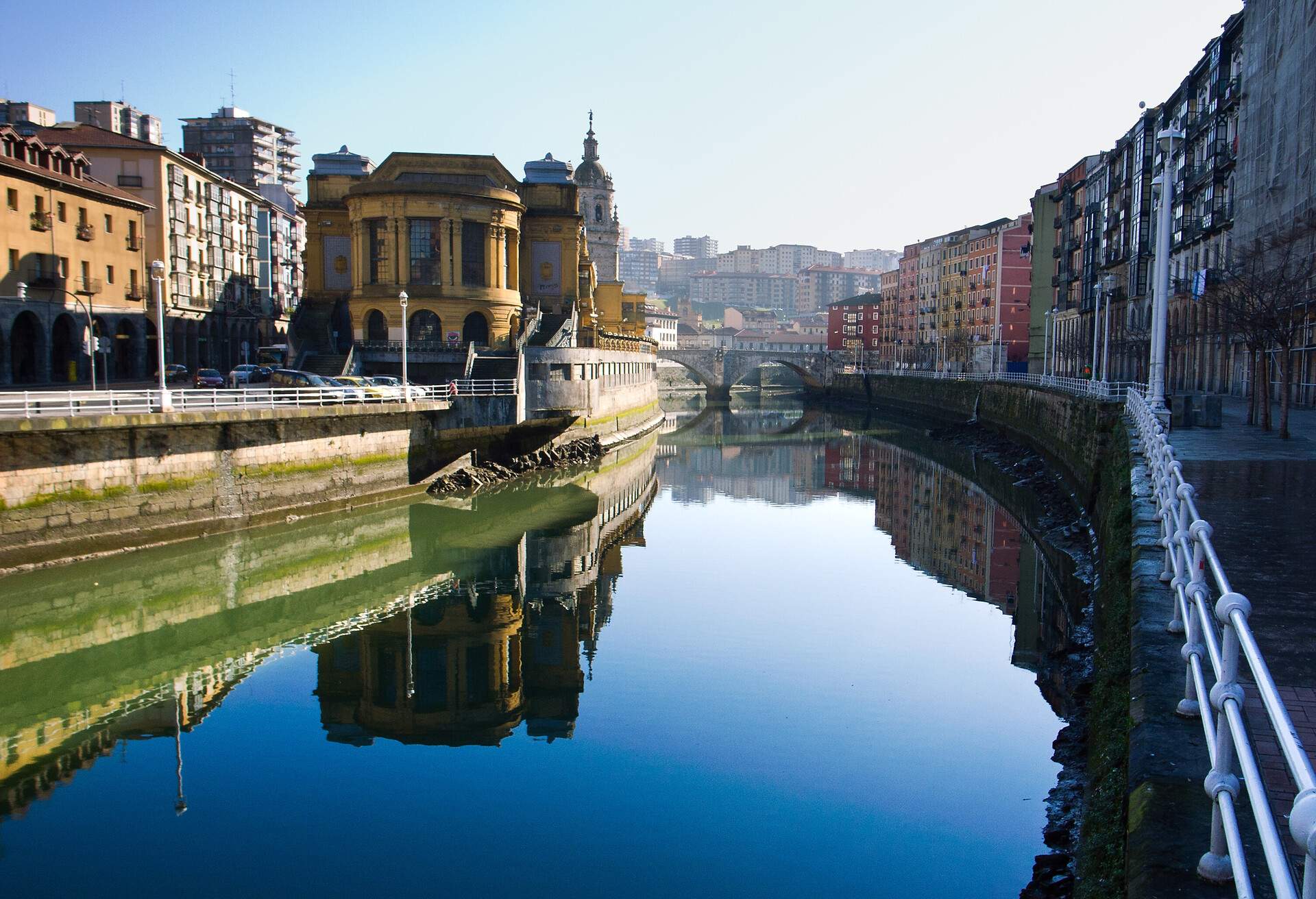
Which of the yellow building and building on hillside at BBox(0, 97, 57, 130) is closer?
the yellow building

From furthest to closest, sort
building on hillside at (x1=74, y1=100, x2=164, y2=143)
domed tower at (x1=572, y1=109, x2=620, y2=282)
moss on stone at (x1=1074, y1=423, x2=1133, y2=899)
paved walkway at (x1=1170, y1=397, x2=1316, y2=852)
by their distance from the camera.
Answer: domed tower at (x1=572, y1=109, x2=620, y2=282) < building on hillside at (x1=74, y1=100, x2=164, y2=143) < moss on stone at (x1=1074, y1=423, x2=1133, y2=899) < paved walkway at (x1=1170, y1=397, x2=1316, y2=852)

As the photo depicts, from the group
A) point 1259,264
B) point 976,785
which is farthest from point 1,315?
point 1259,264

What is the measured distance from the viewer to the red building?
139m

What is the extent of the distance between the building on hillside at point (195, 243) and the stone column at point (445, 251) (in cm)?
1313

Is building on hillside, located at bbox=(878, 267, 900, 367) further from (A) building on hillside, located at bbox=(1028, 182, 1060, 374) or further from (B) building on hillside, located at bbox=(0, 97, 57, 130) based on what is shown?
(B) building on hillside, located at bbox=(0, 97, 57, 130)

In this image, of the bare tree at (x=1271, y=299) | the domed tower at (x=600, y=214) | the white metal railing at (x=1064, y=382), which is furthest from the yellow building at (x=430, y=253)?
the domed tower at (x=600, y=214)

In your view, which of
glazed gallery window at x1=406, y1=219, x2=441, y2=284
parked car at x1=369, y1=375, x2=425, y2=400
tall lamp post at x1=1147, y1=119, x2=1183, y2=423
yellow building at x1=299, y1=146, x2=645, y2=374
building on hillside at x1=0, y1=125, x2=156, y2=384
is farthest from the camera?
glazed gallery window at x1=406, y1=219, x2=441, y2=284

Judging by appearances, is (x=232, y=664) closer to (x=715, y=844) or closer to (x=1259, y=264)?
(x=715, y=844)

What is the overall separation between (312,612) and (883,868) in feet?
44.4

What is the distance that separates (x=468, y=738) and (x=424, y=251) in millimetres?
36834

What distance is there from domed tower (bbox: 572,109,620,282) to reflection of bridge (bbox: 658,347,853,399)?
12.1m

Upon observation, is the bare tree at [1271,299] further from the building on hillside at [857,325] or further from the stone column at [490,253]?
the building on hillside at [857,325]

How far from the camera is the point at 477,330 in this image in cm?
4928

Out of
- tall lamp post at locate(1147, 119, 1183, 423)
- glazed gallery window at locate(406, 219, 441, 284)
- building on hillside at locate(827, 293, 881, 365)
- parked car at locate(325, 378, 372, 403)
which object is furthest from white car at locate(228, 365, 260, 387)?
building on hillside at locate(827, 293, 881, 365)
